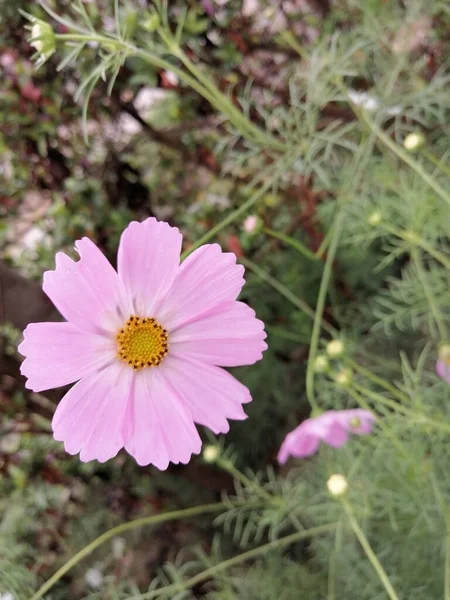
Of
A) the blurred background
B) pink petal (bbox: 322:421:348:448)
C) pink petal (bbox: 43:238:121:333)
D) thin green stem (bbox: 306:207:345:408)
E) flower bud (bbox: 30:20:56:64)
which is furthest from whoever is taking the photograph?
the blurred background

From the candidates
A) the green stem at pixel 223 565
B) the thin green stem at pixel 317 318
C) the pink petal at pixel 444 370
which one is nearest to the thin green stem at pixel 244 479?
the green stem at pixel 223 565

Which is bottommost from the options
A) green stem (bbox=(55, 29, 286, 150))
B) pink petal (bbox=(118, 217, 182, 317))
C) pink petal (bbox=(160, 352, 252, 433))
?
pink petal (bbox=(160, 352, 252, 433))

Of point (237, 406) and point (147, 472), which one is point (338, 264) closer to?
point (147, 472)

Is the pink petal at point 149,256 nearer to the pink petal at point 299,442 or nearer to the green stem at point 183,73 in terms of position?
the green stem at point 183,73

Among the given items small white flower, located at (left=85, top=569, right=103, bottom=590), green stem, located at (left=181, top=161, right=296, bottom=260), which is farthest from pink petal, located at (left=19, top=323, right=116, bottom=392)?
small white flower, located at (left=85, top=569, right=103, bottom=590)

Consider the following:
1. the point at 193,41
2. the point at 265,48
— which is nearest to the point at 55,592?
the point at 193,41

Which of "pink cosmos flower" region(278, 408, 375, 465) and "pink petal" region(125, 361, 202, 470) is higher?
"pink petal" region(125, 361, 202, 470)

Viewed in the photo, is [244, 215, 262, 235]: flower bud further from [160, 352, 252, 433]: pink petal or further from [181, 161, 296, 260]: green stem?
[160, 352, 252, 433]: pink petal

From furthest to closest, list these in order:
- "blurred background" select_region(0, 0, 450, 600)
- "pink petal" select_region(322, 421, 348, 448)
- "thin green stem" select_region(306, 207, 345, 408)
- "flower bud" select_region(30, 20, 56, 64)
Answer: "blurred background" select_region(0, 0, 450, 600)
"pink petal" select_region(322, 421, 348, 448)
"thin green stem" select_region(306, 207, 345, 408)
"flower bud" select_region(30, 20, 56, 64)
